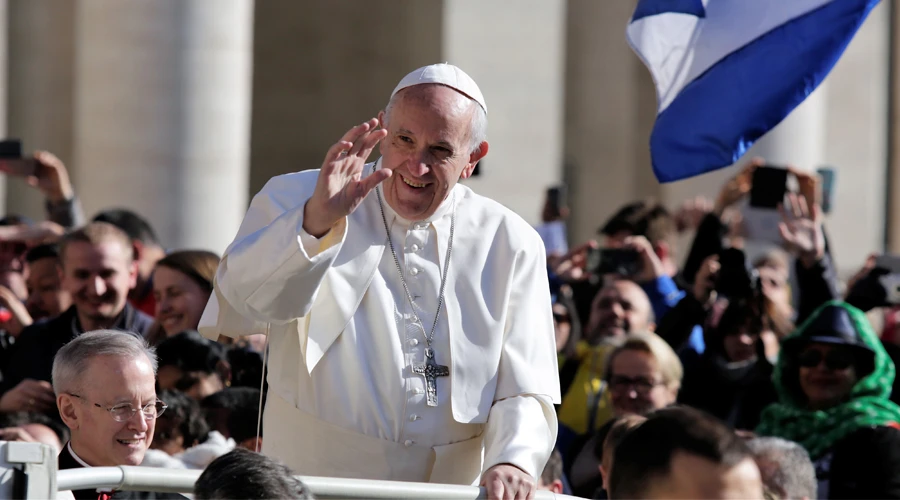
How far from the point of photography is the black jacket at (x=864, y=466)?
555 centimetres

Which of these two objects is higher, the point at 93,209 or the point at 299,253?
the point at 299,253

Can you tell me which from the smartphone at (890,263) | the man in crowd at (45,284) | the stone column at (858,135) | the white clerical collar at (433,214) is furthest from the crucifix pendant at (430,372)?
the stone column at (858,135)

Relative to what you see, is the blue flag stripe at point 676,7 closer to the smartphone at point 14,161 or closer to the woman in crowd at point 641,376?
the woman in crowd at point 641,376

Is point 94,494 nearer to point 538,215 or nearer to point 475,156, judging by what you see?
point 475,156

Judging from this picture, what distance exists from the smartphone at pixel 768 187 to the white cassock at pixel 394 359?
431 centimetres

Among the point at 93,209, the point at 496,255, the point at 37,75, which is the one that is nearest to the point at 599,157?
the point at 37,75

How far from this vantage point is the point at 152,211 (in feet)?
32.1

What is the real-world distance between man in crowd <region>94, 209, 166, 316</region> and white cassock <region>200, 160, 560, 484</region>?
3.23 m

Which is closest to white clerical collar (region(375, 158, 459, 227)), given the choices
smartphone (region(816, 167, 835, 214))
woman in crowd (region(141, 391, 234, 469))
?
woman in crowd (region(141, 391, 234, 469))

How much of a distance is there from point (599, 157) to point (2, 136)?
23.8 ft

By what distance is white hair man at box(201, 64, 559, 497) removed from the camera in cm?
365

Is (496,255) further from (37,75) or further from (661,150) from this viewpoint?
(37,75)

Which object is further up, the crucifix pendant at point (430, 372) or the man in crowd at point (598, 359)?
the crucifix pendant at point (430, 372)

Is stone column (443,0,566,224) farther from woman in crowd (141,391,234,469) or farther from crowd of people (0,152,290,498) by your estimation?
woman in crowd (141,391,234,469)
